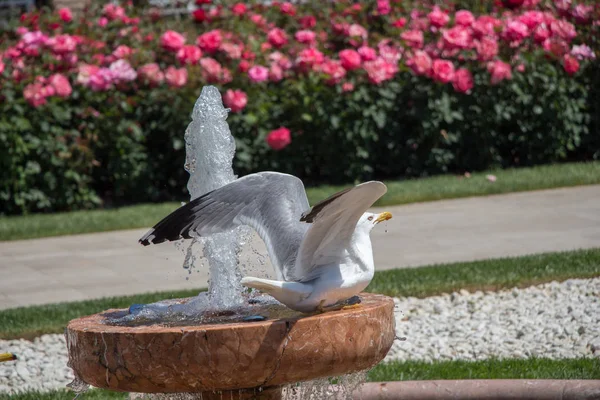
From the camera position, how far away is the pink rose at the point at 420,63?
9.61 metres

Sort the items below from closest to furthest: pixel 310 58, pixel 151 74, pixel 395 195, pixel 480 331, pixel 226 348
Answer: pixel 226 348 < pixel 480 331 < pixel 395 195 < pixel 151 74 < pixel 310 58

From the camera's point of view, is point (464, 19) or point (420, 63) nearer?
point (420, 63)

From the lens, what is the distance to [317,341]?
10.0 ft

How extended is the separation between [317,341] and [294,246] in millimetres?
365

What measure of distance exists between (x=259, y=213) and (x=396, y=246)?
4.10 m

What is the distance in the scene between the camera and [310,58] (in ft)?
31.9

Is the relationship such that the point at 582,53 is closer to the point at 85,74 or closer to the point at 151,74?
the point at 151,74

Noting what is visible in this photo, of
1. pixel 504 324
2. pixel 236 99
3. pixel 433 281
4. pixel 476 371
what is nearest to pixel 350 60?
pixel 236 99

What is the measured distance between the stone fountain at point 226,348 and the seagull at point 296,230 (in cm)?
9

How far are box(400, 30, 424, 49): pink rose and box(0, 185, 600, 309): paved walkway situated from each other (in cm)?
199

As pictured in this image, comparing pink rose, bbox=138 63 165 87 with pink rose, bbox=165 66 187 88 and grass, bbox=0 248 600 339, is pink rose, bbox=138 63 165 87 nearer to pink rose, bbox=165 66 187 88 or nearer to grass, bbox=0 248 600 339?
pink rose, bbox=165 66 187 88

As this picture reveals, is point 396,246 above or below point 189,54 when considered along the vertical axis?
below

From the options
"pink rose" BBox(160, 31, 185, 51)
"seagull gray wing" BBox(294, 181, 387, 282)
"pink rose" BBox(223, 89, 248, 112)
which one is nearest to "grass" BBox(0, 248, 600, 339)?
"seagull gray wing" BBox(294, 181, 387, 282)

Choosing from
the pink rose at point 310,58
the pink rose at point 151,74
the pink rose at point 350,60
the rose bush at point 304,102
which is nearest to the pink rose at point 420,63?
the rose bush at point 304,102
